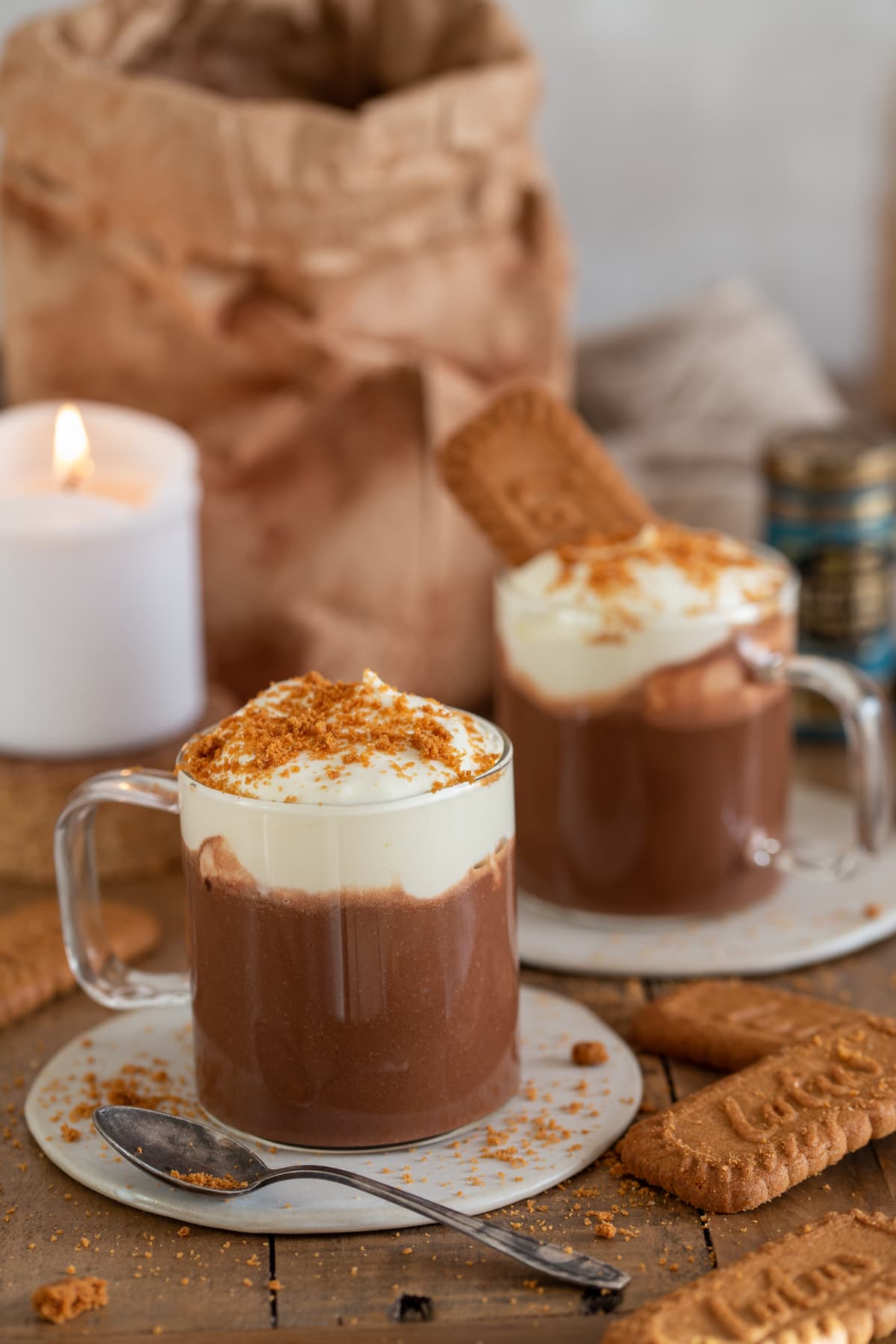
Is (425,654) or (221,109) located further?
(425,654)

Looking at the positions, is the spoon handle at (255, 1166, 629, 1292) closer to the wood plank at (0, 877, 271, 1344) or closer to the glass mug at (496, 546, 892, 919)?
the wood plank at (0, 877, 271, 1344)

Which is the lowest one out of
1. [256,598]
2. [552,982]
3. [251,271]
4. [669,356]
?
[552,982]

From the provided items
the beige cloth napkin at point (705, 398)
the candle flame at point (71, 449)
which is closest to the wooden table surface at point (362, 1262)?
the candle flame at point (71, 449)

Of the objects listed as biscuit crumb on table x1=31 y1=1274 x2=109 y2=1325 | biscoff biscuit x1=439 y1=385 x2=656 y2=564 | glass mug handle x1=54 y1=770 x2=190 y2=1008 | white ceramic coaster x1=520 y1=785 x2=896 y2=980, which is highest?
biscoff biscuit x1=439 y1=385 x2=656 y2=564

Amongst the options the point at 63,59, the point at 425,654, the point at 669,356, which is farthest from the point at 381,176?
the point at 669,356

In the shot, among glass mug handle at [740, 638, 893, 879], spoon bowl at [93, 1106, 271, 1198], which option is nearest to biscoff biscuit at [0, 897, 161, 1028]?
spoon bowl at [93, 1106, 271, 1198]

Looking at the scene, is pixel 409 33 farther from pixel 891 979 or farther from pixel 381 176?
pixel 891 979

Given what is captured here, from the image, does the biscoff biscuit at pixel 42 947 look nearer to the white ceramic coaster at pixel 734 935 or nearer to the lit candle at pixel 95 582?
the lit candle at pixel 95 582
